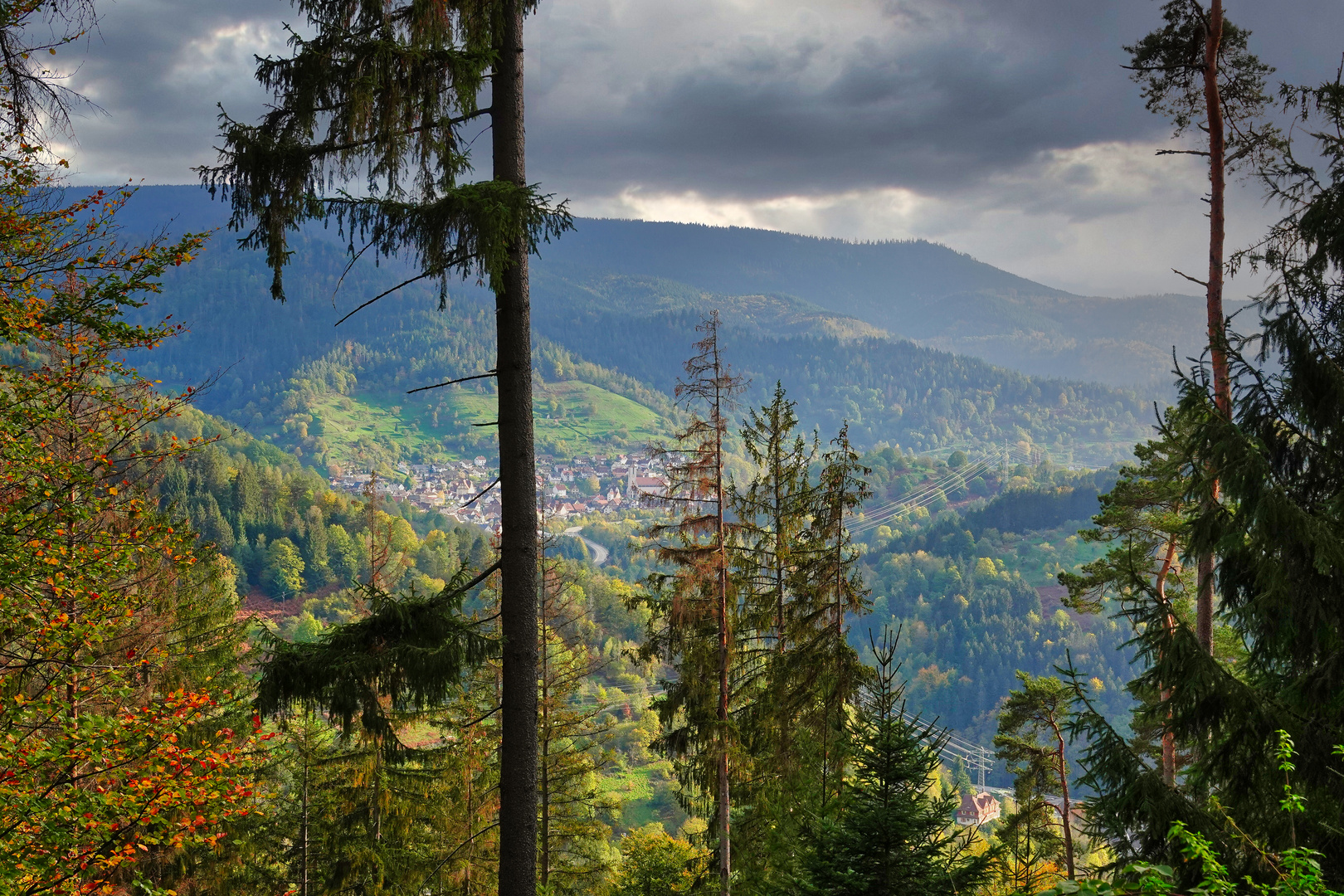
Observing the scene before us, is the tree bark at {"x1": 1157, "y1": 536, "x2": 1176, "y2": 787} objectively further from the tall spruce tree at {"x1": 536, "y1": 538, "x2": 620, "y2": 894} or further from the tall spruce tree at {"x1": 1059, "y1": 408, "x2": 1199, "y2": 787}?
the tall spruce tree at {"x1": 536, "y1": 538, "x2": 620, "y2": 894}

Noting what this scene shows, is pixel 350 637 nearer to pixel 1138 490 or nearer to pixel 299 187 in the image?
pixel 299 187

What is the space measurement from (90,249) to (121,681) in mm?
3516

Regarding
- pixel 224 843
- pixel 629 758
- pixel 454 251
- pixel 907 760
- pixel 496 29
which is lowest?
pixel 629 758

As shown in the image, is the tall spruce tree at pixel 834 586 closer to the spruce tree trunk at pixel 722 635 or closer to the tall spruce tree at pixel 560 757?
the spruce tree trunk at pixel 722 635

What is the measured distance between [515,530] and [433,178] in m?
2.22

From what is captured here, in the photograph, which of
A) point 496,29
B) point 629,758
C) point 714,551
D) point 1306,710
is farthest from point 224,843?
point 629,758

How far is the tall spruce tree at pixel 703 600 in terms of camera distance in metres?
11.9

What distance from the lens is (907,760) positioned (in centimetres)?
396

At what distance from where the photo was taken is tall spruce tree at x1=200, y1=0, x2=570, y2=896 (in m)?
4.27

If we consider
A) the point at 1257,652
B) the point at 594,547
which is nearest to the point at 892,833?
the point at 1257,652

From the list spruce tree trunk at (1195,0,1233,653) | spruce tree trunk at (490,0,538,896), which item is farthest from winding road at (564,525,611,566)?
spruce tree trunk at (490,0,538,896)

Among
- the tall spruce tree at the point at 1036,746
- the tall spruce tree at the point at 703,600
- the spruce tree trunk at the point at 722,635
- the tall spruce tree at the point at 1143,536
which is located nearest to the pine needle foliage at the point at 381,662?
the tall spruce tree at the point at 703,600

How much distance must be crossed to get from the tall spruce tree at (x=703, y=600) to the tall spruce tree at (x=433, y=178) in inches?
271

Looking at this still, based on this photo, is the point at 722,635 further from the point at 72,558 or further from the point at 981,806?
the point at 981,806
